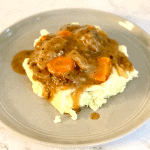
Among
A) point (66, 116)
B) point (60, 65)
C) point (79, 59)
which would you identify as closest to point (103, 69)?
point (79, 59)

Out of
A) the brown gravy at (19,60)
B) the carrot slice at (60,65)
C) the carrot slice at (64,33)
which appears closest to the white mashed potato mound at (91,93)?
the brown gravy at (19,60)

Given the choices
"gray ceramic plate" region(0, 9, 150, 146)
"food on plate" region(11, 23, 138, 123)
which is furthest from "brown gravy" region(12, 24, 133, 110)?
"gray ceramic plate" region(0, 9, 150, 146)

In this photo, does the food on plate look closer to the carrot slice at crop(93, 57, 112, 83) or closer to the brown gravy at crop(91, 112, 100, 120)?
the carrot slice at crop(93, 57, 112, 83)

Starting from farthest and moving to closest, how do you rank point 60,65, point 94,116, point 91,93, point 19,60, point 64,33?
point 19,60 → point 64,33 → point 91,93 → point 60,65 → point 94,116

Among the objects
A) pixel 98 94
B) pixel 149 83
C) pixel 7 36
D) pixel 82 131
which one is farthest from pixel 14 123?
pixel 149 83

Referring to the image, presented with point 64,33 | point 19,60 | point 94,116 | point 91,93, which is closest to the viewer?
point 94,116

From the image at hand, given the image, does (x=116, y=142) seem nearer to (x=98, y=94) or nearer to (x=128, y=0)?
(x=98, y=94)

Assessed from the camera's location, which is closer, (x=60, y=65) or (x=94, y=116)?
(x=94, y=116)

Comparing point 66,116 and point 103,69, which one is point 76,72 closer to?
point 103,69
